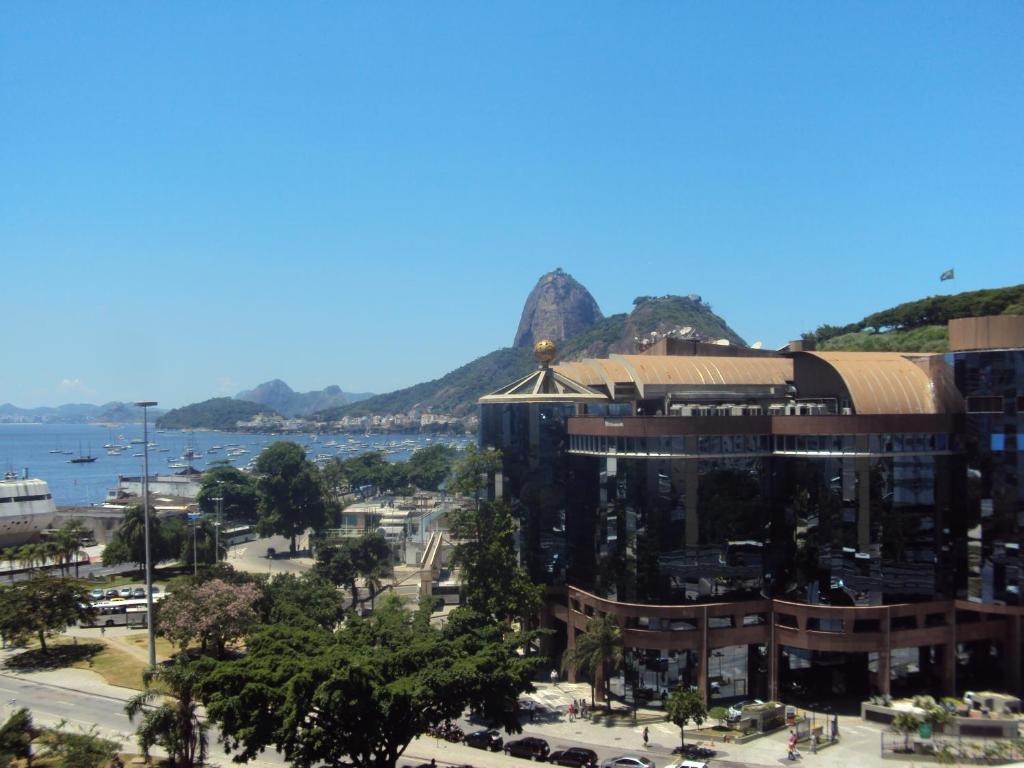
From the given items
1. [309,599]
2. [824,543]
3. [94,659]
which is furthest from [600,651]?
[94,659]

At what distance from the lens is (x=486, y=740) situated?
4331cm

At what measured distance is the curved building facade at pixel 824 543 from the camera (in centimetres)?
4928

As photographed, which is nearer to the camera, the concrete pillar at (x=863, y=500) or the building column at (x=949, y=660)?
the concrete pillar at (x=863, y=500)

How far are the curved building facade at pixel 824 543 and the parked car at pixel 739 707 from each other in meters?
0.64

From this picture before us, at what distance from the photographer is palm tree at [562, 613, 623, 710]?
49.1 m

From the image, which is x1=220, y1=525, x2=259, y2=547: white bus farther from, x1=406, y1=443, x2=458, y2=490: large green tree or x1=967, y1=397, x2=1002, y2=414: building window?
x1=967, y1=397, x2=1002, y2=414: building window

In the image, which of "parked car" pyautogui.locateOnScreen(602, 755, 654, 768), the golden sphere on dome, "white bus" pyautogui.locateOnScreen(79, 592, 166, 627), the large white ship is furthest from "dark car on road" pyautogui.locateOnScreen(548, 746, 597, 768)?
the large white ship

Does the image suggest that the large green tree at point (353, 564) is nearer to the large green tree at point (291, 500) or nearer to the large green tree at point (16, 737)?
the large green tree at point (16, 737)

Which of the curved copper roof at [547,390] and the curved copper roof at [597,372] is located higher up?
the curved copper roof at [597,372]

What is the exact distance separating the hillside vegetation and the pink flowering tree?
265 ft

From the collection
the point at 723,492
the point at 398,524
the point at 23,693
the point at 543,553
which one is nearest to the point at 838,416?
the point at 723,492

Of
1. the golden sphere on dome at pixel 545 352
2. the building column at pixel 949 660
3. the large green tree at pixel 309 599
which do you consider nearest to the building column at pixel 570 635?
the large green tree at pixel 309 599

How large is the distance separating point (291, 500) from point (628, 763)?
8051cm

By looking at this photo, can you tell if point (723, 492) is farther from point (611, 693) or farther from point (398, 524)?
point (398, 524)
